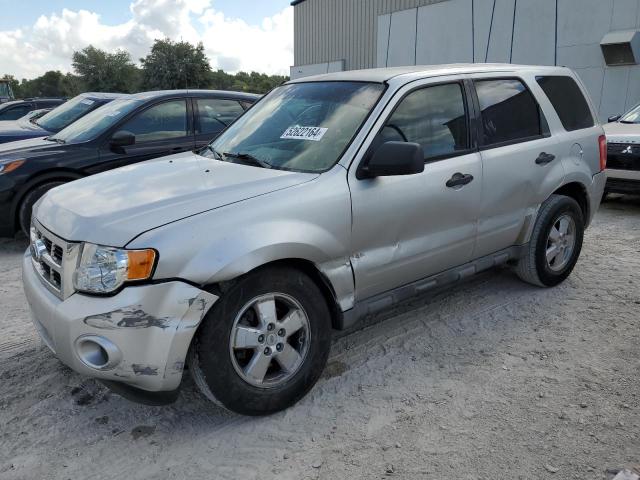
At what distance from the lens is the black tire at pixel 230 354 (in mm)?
2631

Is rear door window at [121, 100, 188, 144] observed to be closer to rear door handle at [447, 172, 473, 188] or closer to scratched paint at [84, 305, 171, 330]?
rear door handle at [447, 172, 473, 188]

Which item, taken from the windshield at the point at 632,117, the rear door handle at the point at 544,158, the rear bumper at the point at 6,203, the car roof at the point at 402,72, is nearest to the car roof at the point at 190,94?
the rear bumper at the point at 6,203

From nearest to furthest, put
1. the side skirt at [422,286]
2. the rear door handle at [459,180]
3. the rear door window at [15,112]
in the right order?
the side skirt at [422,286] → the rear door handle at [459,180] → the rear door window at [15,112]

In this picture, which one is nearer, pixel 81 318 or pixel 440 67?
pixel 81 318

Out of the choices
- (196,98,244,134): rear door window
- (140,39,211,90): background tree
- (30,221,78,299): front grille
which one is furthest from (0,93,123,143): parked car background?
(140,39,211,90): background tree

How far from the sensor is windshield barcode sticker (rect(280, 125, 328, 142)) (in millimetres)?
3387

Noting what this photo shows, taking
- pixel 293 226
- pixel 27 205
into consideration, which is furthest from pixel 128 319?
pixel 27 205

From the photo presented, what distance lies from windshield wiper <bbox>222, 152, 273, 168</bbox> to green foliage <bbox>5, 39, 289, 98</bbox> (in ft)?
146

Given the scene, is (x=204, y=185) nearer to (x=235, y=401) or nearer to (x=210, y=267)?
(x=210, y=267)

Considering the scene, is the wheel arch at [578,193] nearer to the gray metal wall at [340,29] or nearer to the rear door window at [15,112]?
the rear door window at [15,112]

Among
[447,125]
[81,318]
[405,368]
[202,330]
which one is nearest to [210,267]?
[202,330]

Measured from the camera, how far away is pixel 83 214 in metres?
2.77

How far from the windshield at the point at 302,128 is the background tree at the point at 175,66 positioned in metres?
51.5

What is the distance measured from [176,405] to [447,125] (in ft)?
7.97
